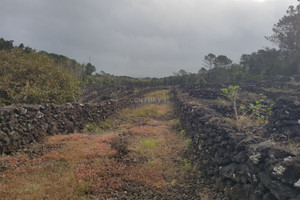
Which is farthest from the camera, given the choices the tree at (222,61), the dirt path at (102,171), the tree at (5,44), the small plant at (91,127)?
the tree at (222,61)

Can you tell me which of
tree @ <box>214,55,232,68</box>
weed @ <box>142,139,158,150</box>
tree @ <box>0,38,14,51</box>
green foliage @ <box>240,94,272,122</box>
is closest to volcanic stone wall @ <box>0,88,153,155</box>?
weed @ <box>142,139,158,150</box>

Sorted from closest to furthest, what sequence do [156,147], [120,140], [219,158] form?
[219,158], [156,147], [120,140]

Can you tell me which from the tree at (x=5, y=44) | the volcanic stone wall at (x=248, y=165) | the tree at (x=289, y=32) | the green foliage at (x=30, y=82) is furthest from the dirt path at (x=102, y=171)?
the tree at (x=289, y=32)

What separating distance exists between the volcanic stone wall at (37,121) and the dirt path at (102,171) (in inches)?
32.1

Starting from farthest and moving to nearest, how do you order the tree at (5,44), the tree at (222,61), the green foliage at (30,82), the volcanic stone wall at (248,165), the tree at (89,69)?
the tree at (222,61)
the tree at (89,69)
the tree at (5,44)
the green foliage at (30,82)
the volcanic stone wall at (248,165)

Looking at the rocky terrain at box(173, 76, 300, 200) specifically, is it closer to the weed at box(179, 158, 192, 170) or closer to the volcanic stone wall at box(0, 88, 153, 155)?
the weed at box(179, 158, 192, 170)

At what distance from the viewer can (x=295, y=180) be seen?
394 centimetres

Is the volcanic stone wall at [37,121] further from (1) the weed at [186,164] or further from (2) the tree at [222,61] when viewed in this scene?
(2) the tree at [222,61]

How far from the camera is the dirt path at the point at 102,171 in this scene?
19.6 ft

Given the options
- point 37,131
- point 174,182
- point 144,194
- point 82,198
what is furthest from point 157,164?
point 37,131

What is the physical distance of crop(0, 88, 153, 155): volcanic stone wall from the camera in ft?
30.2

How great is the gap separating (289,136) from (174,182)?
15.2 feet

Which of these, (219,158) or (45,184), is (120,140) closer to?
(45,184)

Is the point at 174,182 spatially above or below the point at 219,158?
below
